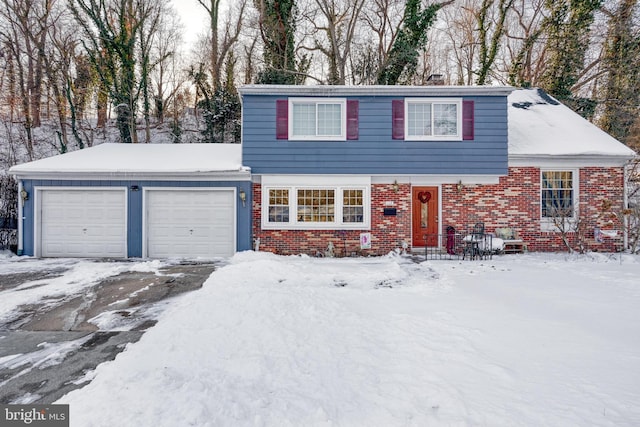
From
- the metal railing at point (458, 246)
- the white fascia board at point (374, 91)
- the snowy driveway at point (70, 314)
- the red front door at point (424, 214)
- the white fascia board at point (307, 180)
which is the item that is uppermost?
the white fascia board at point (374, 91)

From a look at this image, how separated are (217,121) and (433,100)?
1213cm

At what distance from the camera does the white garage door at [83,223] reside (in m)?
9.34

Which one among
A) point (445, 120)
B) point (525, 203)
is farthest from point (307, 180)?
point (525, 203)

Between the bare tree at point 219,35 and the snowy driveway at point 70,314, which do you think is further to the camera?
the bare tree at point 219,35

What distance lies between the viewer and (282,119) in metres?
9.75

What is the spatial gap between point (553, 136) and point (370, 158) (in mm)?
6628

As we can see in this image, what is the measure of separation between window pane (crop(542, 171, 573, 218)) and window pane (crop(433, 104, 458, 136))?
3.49 meters

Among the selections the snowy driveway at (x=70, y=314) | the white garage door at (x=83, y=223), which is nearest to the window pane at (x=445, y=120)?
the snowy driveway at (x=70, y=314)

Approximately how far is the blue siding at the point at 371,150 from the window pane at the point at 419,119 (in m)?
0.38

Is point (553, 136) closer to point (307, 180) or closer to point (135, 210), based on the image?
point (307, 180)

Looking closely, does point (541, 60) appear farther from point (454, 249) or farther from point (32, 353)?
point (32, 353)

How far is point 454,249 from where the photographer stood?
995 centimetres

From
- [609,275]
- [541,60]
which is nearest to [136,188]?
[609,275]

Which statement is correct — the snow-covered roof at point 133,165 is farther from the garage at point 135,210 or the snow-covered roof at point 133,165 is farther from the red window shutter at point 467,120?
the red window shutter at point 467,120
